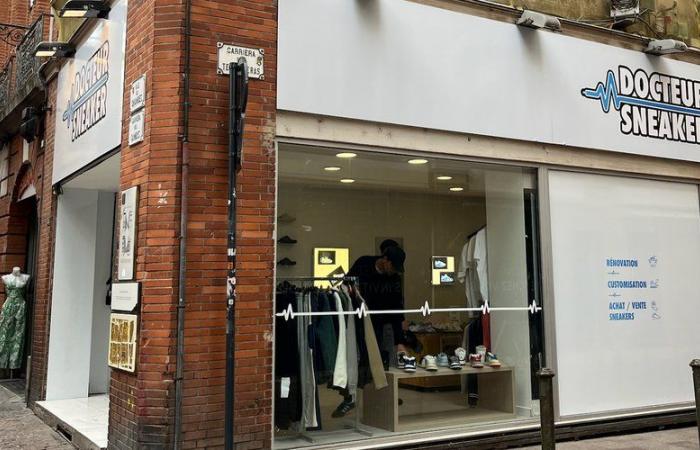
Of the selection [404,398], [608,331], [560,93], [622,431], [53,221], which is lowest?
[622,431]

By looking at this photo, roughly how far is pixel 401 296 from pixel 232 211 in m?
2.70

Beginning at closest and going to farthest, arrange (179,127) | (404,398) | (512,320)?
1. (179,127)
2. (404,398)
3. (512,320)

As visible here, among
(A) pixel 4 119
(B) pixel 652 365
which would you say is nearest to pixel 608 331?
(B) pixel 652 365

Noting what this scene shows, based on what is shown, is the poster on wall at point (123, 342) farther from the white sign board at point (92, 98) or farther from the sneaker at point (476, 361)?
the sneaker at point (476, 361)

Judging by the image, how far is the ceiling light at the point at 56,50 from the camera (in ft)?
27.8

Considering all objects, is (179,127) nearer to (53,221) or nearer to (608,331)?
(53,221)

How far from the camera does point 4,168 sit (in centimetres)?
1298

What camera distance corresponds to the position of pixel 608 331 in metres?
7.85

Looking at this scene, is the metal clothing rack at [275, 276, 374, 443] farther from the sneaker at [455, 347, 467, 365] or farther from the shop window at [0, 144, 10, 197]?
the shop window at [0, 144, 10, 197]

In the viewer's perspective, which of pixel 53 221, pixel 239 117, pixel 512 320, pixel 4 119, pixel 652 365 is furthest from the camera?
pixel 4 119

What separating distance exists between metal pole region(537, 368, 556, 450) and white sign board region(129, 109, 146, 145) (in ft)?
13.2

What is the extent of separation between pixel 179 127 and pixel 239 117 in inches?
27.9

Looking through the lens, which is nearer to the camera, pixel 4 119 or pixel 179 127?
pixel 179 127

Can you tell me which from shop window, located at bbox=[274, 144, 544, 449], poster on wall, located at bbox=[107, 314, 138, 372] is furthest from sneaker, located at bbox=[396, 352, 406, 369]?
poster on wall, located at bbox=[107, 314, 138, 372]
